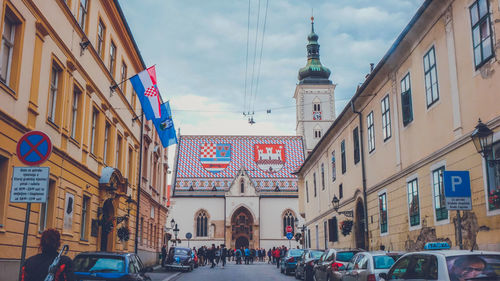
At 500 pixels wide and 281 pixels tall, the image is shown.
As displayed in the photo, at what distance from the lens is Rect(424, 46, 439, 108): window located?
16516 mm

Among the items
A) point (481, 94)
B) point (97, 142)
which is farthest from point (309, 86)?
point (481, 94)

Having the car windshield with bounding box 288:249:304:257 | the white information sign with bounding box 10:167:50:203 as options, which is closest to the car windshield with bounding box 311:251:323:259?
the car windshield with bounding box 288:249:304:257

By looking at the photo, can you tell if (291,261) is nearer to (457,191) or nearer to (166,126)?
(166,126)

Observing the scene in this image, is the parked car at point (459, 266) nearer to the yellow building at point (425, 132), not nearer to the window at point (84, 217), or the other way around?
the yellow building at point (425, 132)

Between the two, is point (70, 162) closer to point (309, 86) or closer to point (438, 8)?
point (438, 8)

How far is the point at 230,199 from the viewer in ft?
229

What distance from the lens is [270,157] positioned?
74188 millimetres

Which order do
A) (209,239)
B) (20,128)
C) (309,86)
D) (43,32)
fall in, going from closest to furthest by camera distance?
(20,128) → (43,32) → (209,239) → (309,86)

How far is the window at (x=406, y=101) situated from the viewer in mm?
19016

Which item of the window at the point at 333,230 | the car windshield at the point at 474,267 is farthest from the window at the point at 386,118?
the car windshield at the point at 474,267

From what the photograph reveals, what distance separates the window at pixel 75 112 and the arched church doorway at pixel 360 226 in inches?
570

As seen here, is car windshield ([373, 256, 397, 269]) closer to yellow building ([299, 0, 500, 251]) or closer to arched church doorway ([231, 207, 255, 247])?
yellow building ([299, 0, 500, 251])

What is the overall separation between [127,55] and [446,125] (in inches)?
671

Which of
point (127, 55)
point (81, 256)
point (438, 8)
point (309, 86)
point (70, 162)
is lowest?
point (81, 256)
